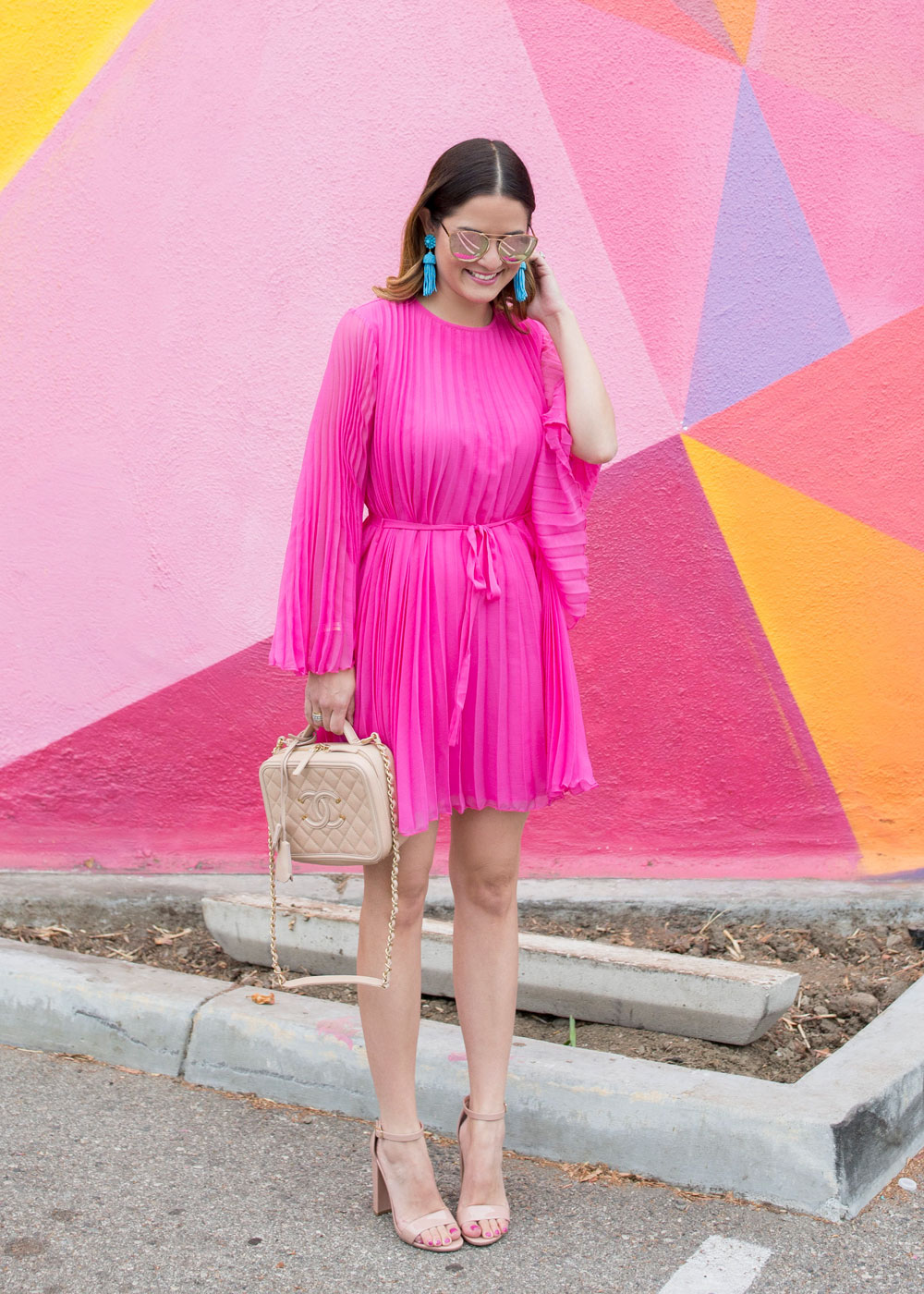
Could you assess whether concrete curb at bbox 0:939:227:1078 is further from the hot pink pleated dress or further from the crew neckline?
the crew neckline

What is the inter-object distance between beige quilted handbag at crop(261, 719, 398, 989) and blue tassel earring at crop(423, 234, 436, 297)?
851 millimetres

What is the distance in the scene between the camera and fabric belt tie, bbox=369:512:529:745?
2.48 metres

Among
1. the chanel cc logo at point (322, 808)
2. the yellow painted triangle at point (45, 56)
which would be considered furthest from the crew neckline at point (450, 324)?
the yellow painted triangle at point (45, 56)

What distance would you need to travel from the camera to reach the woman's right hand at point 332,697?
2488 millimetres

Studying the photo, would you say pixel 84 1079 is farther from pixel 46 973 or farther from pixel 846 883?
pixel 846 883

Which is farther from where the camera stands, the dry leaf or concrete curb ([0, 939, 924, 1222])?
the dry leaf

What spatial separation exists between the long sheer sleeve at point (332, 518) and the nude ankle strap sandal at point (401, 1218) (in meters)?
0.91

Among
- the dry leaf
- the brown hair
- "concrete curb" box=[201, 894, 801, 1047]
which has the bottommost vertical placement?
the dry leaf

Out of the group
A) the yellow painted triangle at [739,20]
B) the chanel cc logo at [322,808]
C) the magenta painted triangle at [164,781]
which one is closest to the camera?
the chanel cc logo at [322,808]

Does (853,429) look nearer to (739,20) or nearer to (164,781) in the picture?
(739,20)

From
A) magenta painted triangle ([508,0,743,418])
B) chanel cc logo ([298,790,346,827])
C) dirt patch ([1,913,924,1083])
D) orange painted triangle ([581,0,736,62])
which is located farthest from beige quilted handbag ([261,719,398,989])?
orange painted triangle ([581,0,736,62])

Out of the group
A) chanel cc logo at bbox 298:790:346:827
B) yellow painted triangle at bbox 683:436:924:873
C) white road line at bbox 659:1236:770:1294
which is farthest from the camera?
yellow painted triangle at bbox 683:436:924:873

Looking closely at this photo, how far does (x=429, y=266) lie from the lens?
2479mm

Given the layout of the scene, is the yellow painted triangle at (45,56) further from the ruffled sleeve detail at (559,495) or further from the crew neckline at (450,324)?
the ruffled sleeve detail at (559,495)
